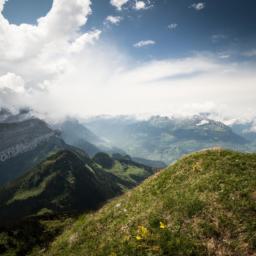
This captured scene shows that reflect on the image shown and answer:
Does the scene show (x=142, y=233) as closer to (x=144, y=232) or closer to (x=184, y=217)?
(x=144, y=232)

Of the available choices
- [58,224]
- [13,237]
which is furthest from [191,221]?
[13,237]

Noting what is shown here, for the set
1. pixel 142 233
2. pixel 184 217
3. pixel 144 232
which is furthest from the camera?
pixel 184 217

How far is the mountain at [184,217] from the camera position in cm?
1972

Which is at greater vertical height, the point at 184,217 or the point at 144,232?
the point at 184,217

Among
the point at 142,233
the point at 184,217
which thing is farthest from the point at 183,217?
the point at 142,233

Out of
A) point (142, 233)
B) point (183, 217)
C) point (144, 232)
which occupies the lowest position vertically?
point (142, 233)

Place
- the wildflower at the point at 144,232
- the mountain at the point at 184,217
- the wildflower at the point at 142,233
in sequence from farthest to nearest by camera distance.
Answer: the wildflower at the point at 144,232 → the wildflower at the point at 142,233 → the mountain at the point at 184,217

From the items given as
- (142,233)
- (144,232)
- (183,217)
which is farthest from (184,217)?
(142,233)

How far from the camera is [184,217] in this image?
22141 millimetres

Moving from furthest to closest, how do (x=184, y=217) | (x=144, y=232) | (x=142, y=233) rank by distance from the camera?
(x=184, y=217)
(x=142, y=233)
(x=144, y=232)

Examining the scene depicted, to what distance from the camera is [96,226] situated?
86.4 ft

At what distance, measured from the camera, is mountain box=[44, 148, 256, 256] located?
19719 millimetres

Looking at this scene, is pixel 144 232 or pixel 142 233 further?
pixel 142 233

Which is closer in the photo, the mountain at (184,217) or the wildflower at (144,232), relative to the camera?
the mountain at (184,217)
